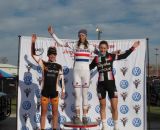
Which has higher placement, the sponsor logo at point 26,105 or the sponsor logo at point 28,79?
the sponsor logo at point 28,79

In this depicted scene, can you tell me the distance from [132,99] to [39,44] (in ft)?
8.82

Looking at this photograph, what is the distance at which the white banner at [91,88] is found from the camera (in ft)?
32.8

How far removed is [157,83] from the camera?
23.4m

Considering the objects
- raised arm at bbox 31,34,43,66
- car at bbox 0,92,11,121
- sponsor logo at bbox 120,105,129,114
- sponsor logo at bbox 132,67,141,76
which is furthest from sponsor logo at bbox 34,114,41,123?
sponsor logo at bbox 132,67,141,76

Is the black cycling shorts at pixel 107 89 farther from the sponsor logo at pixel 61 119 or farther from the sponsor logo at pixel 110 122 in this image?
the sponsor logo at pixel 61 119

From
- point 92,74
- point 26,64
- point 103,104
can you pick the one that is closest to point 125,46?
point 92,74

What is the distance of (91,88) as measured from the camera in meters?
10.2

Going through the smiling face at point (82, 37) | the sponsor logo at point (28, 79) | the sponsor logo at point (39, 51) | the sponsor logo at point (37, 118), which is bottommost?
the sponsor logo at point (37, 118)

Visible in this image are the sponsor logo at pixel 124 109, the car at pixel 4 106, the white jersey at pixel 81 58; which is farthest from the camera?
the car at pixel 4 106

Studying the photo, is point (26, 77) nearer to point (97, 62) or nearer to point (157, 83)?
point (97, 62)

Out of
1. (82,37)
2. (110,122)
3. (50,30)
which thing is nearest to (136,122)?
(110,122)

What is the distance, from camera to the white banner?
10.0 meters

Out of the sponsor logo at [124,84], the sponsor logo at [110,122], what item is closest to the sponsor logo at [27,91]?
the sponsor logo at [110,122]

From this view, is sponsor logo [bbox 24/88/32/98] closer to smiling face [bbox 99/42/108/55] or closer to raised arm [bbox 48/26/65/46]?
raised arm [bbox 48/26/65/46]
